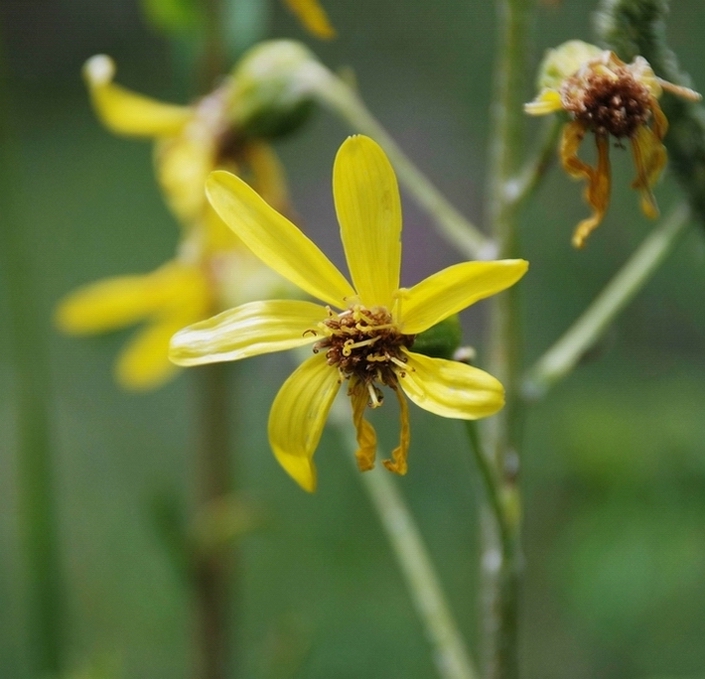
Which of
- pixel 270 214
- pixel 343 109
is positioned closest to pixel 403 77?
pixel 343 109

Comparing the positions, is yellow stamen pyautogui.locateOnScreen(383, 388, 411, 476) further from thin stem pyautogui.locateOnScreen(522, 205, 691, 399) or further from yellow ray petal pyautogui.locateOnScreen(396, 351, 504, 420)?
thin stem pyautogui.locateOnScreen(522, 205, 691, 399)

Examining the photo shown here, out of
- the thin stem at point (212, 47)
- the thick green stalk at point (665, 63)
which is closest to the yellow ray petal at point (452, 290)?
the thick green stalk at point (665, 63)

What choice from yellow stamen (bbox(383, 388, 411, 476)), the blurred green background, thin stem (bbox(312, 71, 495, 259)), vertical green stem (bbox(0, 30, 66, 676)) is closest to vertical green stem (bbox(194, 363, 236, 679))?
the blurred green background

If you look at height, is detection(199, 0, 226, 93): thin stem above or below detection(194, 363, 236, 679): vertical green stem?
above

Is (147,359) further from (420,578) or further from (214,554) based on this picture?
(420,578)

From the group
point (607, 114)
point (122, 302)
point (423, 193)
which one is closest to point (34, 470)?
point (122, 302)

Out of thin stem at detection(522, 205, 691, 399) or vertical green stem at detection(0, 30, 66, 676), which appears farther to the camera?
vertical green stem at detection(0, 30, 66, 676)

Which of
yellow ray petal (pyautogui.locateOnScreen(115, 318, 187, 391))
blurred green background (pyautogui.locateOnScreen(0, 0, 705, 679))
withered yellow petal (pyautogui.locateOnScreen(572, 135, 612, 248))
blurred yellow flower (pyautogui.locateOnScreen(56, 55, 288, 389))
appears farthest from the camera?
blurred green background (pyautogui.locateOnScreen(0, 0, 705, 679))
